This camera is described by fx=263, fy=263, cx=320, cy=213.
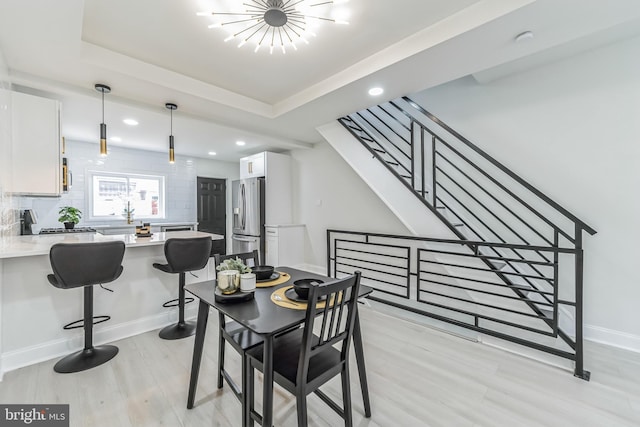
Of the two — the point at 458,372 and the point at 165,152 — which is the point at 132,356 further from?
the point at 165,152

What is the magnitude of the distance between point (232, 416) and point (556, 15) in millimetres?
3284

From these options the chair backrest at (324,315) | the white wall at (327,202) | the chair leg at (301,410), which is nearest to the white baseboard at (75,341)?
the chair backrest at (324,315)

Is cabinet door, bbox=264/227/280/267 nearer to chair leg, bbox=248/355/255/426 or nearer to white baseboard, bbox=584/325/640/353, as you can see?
chair leg, bbox=248/355/255/426

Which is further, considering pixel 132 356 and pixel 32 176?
pixel 32 176

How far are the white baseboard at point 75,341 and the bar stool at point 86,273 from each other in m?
0.13

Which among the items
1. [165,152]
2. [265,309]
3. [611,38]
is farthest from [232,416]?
[165,152]

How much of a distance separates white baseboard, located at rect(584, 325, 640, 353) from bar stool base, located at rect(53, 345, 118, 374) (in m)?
4.31

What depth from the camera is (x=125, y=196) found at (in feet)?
17.1

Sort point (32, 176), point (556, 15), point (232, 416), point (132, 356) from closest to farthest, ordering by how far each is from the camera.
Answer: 1. point (232, 416)
2. point (556, 15)
3. point (132, 356)
4. point (32, 176)

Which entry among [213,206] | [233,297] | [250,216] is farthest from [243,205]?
[233,297]

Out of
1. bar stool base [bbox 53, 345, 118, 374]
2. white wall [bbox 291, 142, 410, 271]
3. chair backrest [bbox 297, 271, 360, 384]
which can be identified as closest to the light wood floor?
bar stool base [bbox 53, 345, 118, 374]

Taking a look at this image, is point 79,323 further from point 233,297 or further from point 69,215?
point 69,215

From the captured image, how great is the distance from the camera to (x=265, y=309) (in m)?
1.35

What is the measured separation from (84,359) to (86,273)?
2.47 ft
